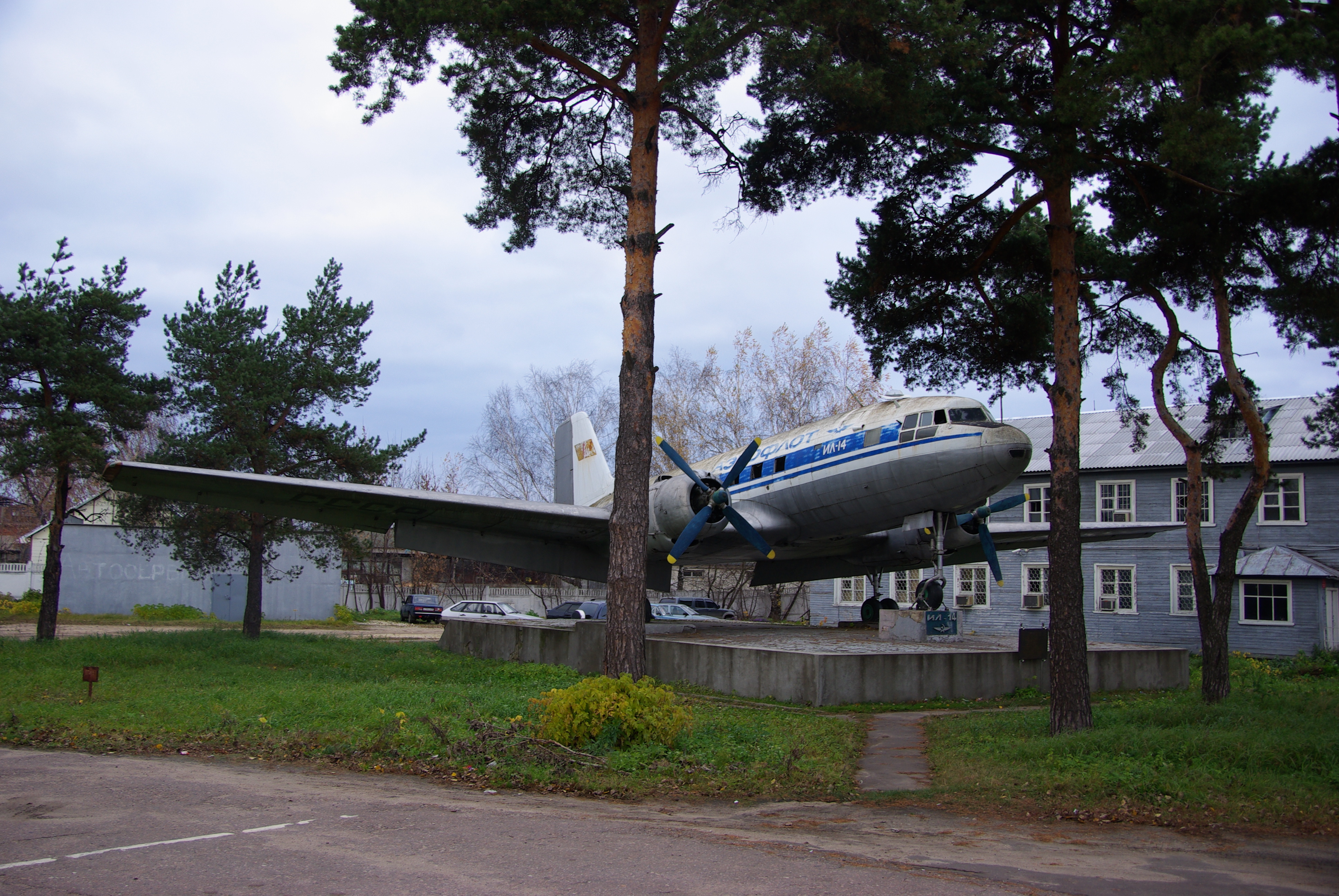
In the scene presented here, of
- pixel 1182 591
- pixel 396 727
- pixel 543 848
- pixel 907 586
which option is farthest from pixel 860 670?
pixel 907 586

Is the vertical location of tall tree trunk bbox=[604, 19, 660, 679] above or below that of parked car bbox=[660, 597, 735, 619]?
above

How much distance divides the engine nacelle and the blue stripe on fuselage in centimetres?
129

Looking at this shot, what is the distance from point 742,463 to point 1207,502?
19382 millimetres

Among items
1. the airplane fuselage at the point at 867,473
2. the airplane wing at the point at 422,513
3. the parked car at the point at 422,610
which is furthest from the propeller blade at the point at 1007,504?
the parked car at the point at 422,610

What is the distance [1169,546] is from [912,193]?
21.1 m

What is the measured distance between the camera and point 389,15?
1195 centimetres

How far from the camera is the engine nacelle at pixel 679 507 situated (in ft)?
56.0

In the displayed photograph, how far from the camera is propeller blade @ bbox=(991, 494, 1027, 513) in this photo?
656 inches

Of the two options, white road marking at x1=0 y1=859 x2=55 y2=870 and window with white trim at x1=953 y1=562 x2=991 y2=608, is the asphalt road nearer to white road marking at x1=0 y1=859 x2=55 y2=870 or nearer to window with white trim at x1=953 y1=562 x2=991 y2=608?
white road marking at x1=0 y1=859 x2=55 y2=870

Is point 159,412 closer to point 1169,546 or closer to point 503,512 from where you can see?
point 503,512

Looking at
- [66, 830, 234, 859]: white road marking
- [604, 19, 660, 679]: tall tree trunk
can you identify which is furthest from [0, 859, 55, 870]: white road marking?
[604, 19, 660, 679]: tall tree trunk

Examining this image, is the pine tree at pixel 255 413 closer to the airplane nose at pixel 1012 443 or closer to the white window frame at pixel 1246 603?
the airplane nose at pixel 1012 443

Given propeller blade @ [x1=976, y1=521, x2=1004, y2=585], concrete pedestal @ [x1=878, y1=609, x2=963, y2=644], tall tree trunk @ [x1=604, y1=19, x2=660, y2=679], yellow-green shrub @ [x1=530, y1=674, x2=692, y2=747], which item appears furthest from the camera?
propeller blade @ [x1=976, y1=521, x2=1004, y2=585]

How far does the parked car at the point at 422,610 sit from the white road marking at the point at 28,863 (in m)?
37.0
